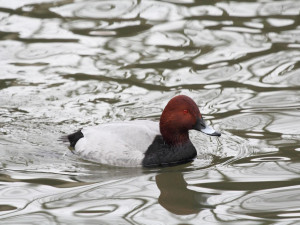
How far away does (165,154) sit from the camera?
7906 millimetres

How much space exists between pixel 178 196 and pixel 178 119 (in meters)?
1.17

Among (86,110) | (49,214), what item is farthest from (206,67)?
(49,214)

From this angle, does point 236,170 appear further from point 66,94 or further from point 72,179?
point 66,94

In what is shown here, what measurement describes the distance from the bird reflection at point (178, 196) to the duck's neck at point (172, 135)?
0.49m

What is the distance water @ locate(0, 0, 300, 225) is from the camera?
262 inches

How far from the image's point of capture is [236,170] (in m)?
7.49

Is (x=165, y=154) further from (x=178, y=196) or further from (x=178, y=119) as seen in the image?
(x=178, y=196)

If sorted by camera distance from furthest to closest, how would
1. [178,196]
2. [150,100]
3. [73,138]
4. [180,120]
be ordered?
[150,100]
[73,138]
[180,120]
[178,196]

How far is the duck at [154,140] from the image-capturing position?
25.8ft

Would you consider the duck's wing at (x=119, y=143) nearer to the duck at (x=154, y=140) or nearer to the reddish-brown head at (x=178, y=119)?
the duck at (x=154, y=140)

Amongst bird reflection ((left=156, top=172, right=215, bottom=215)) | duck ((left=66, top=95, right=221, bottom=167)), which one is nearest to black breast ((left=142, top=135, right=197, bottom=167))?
duck ((left=66, top=95, right=221, bottom=167))

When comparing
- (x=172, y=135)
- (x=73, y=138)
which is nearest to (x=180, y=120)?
(x=172, y=135)

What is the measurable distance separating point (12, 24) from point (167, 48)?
263cm

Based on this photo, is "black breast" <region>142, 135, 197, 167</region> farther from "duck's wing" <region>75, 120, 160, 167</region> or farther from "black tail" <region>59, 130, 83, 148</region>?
"black tail" <region>59, 130, 83, 148</region>
